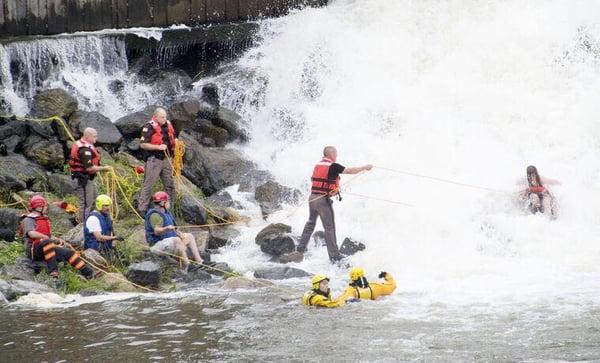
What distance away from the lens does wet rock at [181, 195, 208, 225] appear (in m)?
15.0

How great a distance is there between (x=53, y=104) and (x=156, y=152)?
358 centimetres

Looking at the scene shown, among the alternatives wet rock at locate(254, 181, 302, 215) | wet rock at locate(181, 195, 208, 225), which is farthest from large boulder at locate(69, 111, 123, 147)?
wet rock at locate(254, 181, 302, 215)

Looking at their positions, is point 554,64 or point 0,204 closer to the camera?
point 0,204

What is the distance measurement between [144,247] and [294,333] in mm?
4151

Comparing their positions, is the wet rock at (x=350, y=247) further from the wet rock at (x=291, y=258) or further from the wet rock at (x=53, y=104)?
the wet rock at (x=53, y=104)

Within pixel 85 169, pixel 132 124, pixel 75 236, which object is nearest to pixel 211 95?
pixel 132 124

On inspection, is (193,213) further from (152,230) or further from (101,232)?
(101,232)

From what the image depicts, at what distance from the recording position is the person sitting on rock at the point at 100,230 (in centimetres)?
1295

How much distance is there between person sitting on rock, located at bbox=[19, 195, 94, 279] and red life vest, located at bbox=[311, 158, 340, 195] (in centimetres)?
351

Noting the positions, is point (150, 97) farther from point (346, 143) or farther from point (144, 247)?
point (144, 247)

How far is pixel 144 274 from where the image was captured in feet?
40.9

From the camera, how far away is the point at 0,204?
14.8m

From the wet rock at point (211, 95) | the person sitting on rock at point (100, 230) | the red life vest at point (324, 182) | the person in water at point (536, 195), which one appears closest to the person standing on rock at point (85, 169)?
the person sitting on rock at point (100, 230)

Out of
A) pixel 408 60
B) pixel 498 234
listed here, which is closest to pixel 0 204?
pixel 498 234
